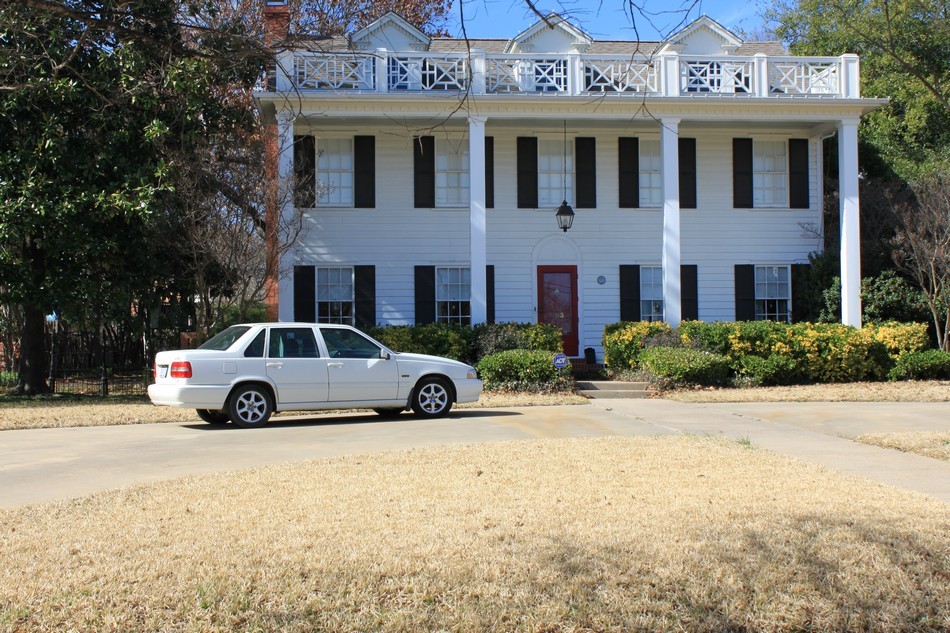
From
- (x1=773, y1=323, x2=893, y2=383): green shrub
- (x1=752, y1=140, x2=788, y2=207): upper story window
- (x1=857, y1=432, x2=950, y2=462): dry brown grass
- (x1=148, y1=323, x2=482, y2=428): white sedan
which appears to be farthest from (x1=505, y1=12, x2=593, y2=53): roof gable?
(x1=857, y1=432, x2=950, y2=462): dry brown grass

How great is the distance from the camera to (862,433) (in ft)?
37.0

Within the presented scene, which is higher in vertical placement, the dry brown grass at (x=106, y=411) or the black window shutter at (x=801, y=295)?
the black window shutter at (x=801, y=295)

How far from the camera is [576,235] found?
21703 millimetres

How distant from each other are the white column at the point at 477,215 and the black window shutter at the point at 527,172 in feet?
6.76

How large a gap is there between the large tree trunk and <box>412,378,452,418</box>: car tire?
9.30 m

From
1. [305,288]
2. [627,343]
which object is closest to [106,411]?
[305,288]

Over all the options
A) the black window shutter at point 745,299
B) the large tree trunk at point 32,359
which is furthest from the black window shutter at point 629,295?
the large tree trunk at point 32,359

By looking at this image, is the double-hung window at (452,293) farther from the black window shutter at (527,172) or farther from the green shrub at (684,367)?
the green shrub at (684,367)

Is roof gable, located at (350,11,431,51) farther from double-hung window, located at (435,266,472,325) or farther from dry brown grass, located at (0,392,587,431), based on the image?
dry brown grass, located at (0,392,587,431)

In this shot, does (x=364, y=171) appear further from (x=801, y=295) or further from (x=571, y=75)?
(x=801, y=295)

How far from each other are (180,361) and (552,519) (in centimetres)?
712

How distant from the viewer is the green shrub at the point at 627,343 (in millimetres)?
19109

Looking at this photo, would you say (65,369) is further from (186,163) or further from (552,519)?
(552,519)

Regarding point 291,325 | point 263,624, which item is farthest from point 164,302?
point 263,624
